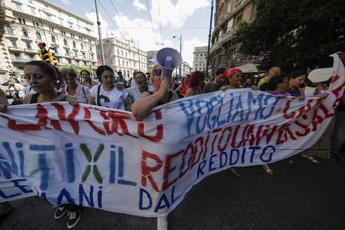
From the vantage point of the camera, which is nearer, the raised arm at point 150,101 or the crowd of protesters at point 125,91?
the raised arm at point 150,101

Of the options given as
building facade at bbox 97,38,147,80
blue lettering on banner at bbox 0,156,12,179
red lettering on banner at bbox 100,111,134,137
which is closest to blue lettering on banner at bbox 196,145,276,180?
red lettering on banner at bbox 100,111,134,137

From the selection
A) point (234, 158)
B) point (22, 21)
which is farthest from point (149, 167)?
point (22, 21)

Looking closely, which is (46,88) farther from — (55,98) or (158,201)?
(158,201)

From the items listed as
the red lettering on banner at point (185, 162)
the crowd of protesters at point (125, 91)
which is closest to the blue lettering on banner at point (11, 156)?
the crowd of protesters at point (125, 91)

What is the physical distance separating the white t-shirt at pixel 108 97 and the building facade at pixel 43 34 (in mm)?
31287

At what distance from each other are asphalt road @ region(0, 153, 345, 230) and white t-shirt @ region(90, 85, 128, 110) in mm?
1585

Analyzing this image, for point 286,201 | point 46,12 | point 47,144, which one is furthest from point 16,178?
point 46,12

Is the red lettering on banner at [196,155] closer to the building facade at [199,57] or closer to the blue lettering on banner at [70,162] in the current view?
the blue lettering on banner at [70,162]

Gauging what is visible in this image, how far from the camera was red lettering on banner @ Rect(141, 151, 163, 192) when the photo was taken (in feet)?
4.92

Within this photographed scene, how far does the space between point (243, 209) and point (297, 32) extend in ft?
30.3

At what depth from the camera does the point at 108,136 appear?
1558mm

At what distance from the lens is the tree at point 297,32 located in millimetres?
6090

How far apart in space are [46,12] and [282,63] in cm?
6584

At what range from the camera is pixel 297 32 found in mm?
7660
